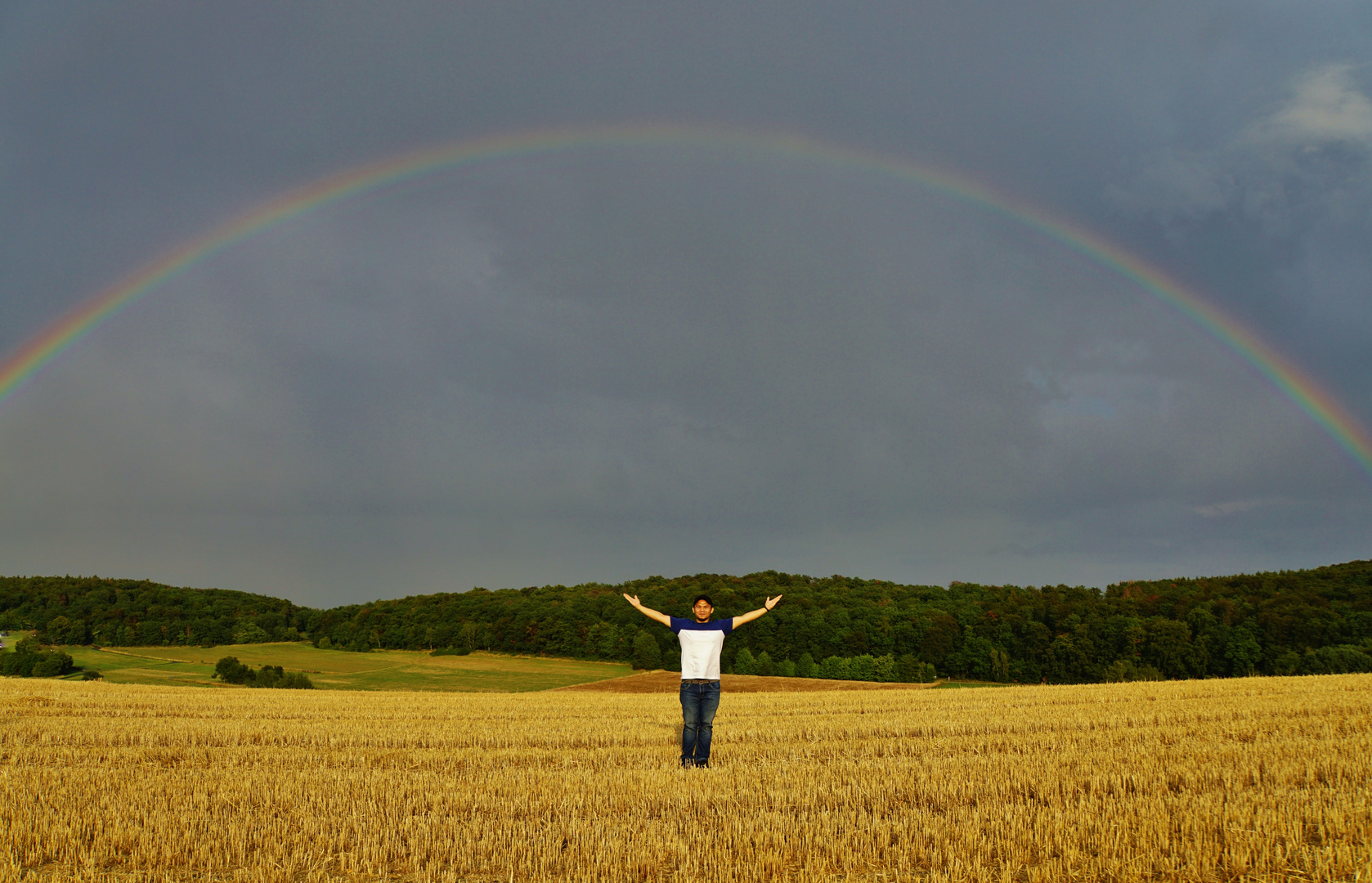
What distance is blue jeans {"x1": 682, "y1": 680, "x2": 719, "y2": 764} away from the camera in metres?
A: 11.3

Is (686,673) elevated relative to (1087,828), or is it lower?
elevated

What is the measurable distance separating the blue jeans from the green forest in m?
48.1

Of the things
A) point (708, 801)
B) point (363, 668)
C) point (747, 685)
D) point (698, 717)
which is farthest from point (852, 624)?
point (708, 801)

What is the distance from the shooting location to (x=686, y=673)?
37.4 ft

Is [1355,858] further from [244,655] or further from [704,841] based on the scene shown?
[244,655]

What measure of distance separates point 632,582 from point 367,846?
13951cm

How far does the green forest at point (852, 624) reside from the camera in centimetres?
7619

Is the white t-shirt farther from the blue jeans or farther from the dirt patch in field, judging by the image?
the dirt patch in field

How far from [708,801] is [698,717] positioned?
2342mm

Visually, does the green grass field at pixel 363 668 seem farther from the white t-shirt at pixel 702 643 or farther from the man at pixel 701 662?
the white t-shirt at pixel 702 643

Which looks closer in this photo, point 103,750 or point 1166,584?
point 103,750

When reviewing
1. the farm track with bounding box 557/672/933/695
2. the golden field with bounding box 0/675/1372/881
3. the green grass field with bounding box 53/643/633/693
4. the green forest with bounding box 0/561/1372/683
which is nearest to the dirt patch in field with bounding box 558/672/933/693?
the farm track with bounding box 557/672/933/695

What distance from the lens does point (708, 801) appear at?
910 cm

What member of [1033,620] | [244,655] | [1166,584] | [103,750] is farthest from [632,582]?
[103,750]
